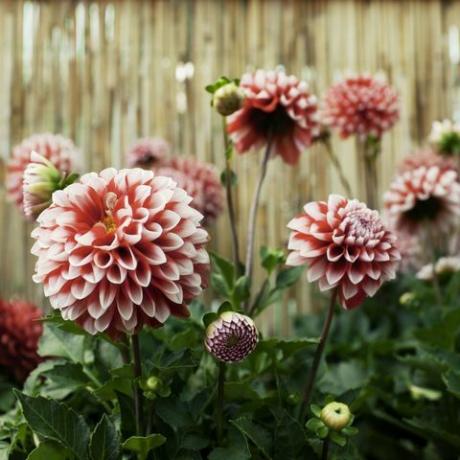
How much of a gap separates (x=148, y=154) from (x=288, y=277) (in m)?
0.58

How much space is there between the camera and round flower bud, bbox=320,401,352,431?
0.88 metres

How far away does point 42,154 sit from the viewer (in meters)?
1.34

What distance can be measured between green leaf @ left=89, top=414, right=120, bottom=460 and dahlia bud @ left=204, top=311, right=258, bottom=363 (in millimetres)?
160

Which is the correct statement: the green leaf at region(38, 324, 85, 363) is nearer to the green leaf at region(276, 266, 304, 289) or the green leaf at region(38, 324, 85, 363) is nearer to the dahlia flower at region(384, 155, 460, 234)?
the green leaf at region(276, 266, 304, 289)

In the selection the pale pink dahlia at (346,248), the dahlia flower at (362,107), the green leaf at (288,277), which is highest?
the dahlia flower at (362,107)

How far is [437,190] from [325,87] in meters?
0.58

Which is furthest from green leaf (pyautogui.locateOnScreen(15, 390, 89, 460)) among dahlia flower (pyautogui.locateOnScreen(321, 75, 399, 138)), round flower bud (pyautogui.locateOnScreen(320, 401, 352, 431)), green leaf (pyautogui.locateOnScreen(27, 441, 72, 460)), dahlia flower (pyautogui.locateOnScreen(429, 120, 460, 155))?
dahlia flower (pyautogui.locateOnScreen(429, 120, 460, 155))

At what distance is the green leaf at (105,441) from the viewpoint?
2.87 feet

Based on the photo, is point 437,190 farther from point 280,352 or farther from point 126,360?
point 126,360

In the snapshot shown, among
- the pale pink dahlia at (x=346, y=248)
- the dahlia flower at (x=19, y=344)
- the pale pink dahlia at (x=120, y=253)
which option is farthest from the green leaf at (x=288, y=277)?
the dahlia flower at (x=19, y=344)

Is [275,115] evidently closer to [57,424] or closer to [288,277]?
[288,277]

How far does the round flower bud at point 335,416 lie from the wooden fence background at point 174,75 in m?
0.89

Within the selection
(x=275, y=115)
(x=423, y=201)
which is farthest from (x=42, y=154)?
(x=423, y=201)

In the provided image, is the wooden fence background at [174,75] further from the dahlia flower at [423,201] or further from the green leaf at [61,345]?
the green leaf at [61,345]
